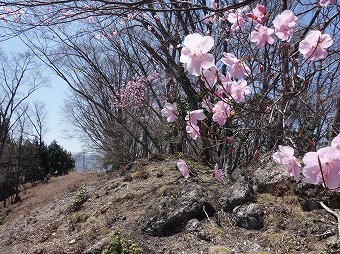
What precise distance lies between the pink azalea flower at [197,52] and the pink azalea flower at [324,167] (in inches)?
22.7

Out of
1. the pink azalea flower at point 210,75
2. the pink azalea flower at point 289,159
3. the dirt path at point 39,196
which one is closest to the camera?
the pink azalea flower at point 289,159

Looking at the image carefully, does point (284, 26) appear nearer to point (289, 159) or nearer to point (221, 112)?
point (221, 112)

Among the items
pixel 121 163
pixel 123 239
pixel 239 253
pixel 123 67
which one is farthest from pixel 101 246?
pixel 123 67

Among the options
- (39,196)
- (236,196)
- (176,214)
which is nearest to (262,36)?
(236,196)

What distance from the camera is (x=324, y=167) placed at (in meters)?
1.05

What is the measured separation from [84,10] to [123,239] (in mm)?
2957

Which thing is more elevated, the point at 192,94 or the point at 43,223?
the point at 192,94

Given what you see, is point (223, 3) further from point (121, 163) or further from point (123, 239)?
point (121, 163)

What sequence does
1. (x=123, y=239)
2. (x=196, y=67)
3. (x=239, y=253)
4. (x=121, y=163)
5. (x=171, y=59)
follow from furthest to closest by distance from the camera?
1. (x=121, y=163)
2. (x=171, y=59)
3. (x=123, y=239)
4. (x=239, y=253)
5. (x=196, y=67)

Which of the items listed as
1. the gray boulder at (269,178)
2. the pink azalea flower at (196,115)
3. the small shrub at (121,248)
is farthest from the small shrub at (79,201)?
the pink azalea flower at (196,115)

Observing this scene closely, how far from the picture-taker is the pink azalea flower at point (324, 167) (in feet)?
3.38

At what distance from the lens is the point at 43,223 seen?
7.30m

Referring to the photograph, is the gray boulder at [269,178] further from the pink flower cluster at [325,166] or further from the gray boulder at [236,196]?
the pink flower cluster at [325,166]

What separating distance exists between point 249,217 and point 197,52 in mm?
2972
